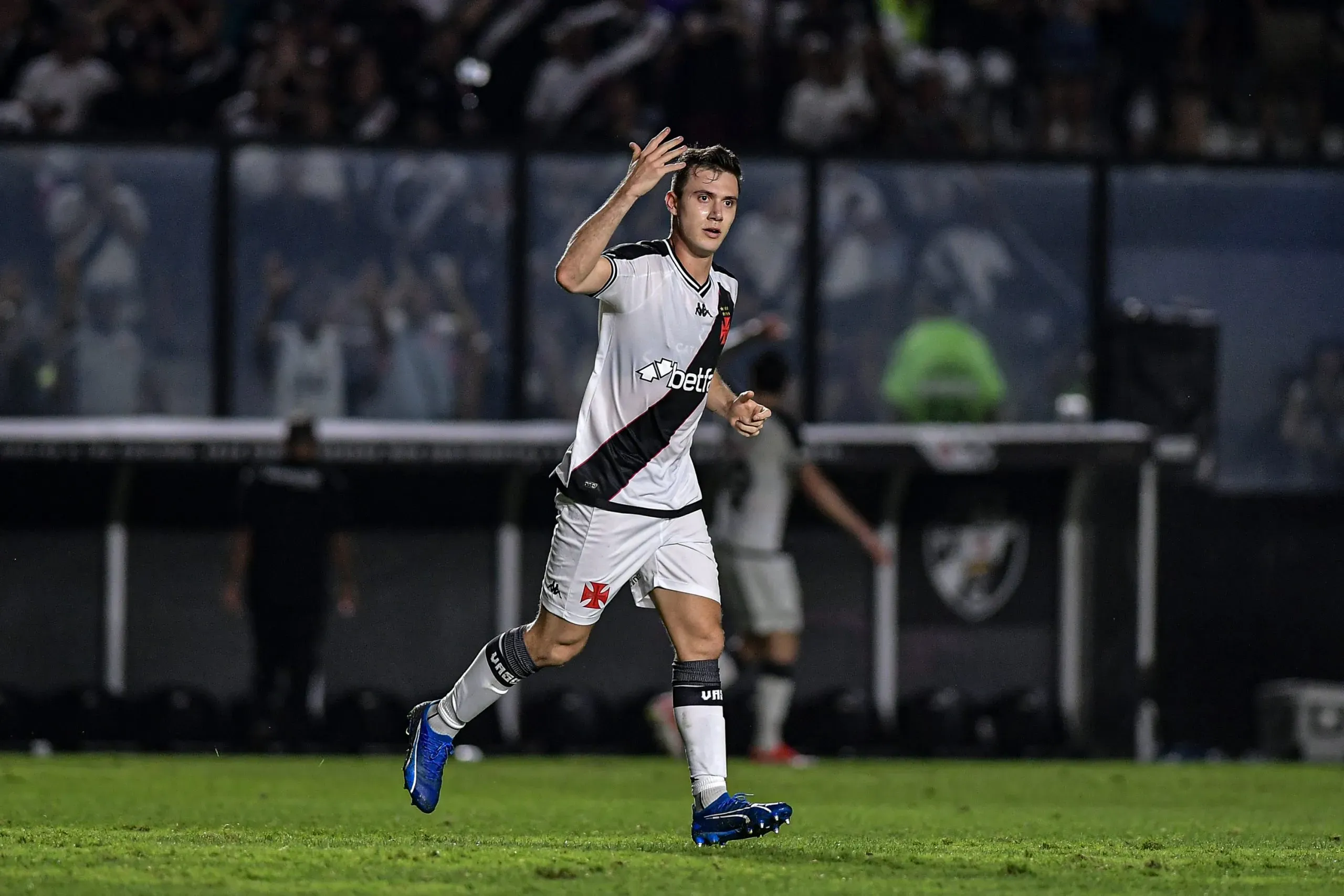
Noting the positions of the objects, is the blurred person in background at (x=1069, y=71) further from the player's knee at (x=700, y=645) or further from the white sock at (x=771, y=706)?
the player's knee at (x=700, y=645)

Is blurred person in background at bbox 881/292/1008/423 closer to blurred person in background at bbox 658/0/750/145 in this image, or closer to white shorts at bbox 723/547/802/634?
blurred person in background at bbox 658/0/750/145

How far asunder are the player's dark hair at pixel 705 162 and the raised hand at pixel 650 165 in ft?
0.76

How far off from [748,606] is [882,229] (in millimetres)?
3695

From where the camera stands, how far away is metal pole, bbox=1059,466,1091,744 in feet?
52.8

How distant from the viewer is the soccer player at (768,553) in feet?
44.6

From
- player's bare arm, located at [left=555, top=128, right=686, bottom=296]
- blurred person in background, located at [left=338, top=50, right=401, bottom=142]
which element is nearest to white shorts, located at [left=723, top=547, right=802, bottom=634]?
blurred person in background, located at [left=338, top=50, right=401, bottom=142]

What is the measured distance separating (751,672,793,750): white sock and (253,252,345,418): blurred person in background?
12.9 feet

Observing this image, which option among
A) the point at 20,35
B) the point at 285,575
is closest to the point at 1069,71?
the point at 285,575

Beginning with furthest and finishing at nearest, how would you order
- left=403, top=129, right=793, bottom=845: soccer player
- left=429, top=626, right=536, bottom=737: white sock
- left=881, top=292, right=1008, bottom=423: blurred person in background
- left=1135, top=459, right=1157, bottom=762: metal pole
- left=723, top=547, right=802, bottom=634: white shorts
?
left=881, top=292, right=1008, bottom=423: blurred person in background < left=1135, top=459, right=1157, bottom=762: metal pole < left=723, top=547, right=802, bottom=634: white shorts < left=429, top=626, right=536, bottom=737: white sock < left=403, top=129, right=793, bottom=845: soccer player

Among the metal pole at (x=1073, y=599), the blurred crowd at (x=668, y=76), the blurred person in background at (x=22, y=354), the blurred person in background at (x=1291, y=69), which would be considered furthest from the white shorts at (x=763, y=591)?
the blurred person in background at (x=1291, y=69)

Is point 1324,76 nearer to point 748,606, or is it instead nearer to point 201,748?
point 748,606

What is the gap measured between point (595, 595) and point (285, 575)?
7439mm

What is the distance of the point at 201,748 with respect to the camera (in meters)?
15.0

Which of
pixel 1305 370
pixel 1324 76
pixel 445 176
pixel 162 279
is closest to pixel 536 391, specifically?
pixel 445 176
